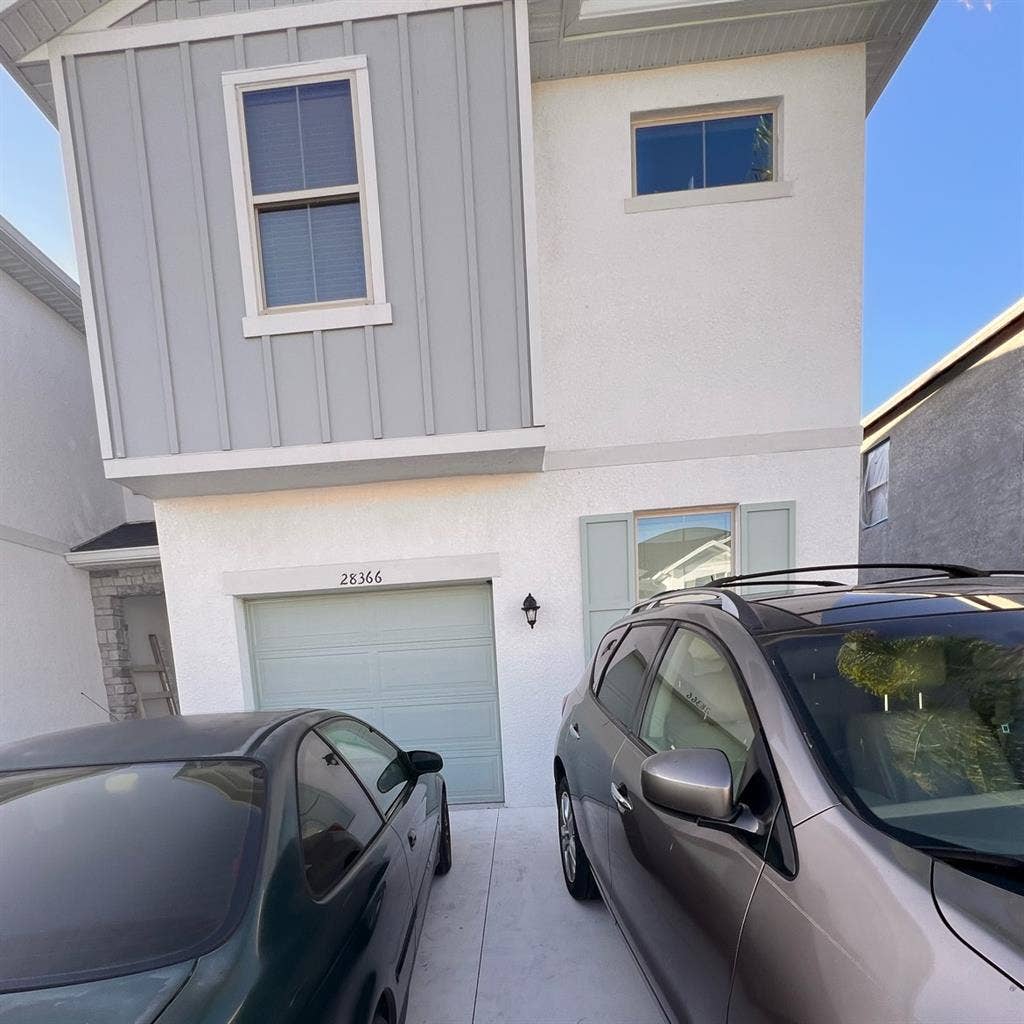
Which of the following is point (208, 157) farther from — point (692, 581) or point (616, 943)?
point (616, 943)

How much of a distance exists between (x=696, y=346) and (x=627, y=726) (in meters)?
3.25

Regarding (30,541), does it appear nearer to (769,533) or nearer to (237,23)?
(237,23)

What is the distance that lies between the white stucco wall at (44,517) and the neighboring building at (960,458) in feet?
39.5

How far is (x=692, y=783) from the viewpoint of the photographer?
1328 millimetres

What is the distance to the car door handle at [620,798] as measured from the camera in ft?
6.40

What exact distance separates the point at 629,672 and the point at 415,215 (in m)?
3.41

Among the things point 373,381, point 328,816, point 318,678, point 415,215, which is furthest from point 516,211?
point 318,678

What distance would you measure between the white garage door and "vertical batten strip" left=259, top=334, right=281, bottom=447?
4.88ft

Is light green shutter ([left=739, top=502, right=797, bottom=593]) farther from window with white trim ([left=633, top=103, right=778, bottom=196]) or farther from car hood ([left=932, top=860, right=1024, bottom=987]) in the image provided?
car hood ([left=932, top=860, right=1024, bottom=987])

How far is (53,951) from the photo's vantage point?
115 centimetres

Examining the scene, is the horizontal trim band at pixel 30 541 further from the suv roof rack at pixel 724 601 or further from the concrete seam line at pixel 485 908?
the suv roof rack at pixel 724 601

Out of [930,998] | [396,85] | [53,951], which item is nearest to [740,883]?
[930,998]

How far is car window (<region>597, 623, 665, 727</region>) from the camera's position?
2.23m

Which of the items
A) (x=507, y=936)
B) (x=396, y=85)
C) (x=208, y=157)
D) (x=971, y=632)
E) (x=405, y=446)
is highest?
(x=396, y=85)
